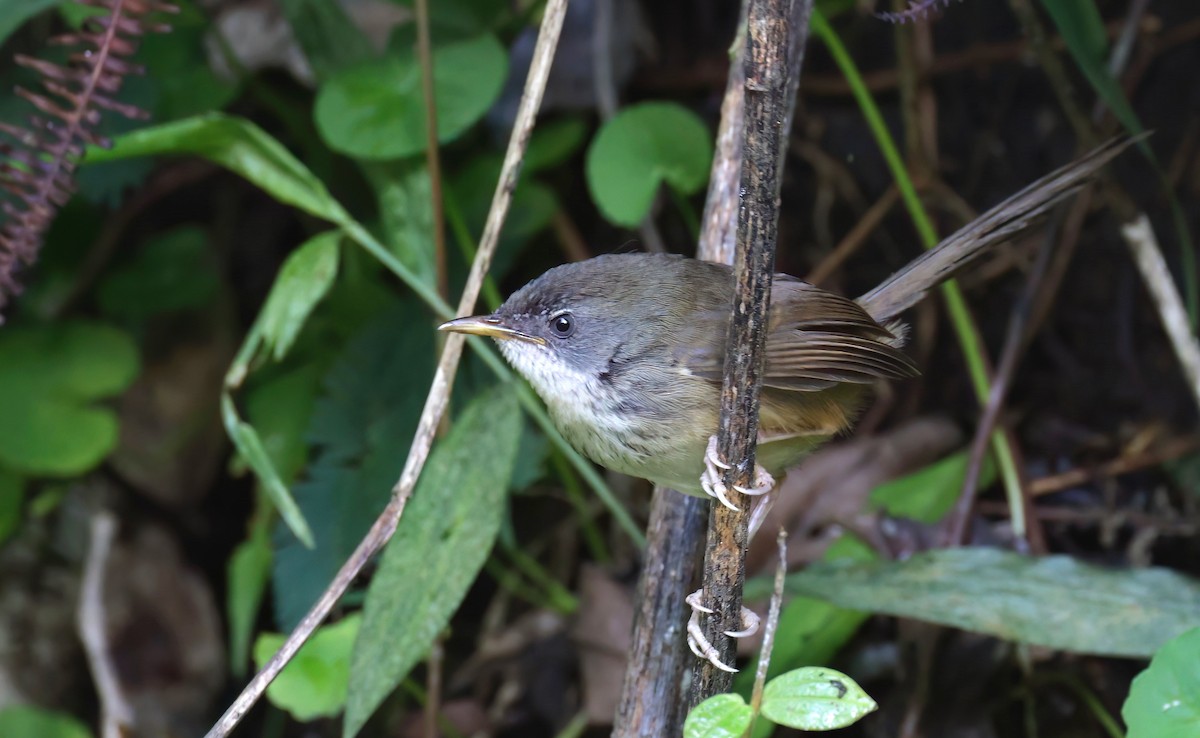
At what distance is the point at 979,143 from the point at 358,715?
2454 millimetres

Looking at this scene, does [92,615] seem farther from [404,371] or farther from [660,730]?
[660,730]

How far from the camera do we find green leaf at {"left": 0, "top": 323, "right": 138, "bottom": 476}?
10.2ft

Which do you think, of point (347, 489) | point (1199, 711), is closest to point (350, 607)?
point (347, 489)

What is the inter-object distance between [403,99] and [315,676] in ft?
4.61

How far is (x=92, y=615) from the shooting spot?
3314 millimetres

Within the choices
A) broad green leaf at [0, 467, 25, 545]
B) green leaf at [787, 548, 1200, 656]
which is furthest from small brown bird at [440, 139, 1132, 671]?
broad green leaf at [0, 467, 25, 545]

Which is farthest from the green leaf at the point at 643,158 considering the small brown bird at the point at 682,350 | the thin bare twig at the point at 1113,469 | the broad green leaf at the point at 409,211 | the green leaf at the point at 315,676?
the thin bare twig at the point at 1113,469

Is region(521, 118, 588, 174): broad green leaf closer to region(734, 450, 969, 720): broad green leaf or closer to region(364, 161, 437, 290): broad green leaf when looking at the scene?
region(364, 161, 437, 290): broad green leaf

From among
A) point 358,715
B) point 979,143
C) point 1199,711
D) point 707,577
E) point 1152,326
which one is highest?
point 979,143

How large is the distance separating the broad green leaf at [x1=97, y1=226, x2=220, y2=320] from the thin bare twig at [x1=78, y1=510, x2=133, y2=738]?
2.12 feet

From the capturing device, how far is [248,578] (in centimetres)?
318

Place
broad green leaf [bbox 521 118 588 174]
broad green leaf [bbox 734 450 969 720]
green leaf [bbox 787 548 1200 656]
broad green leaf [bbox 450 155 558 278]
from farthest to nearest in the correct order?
broad green leaf [bbox 521 118 588 174] < broad green leaf [bbox 450 155 558 278] < broad green leaf [bbox 734 450 969 720] < green leaf [bbox 787 548 1200 656]

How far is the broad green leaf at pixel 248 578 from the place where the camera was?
3127 mm

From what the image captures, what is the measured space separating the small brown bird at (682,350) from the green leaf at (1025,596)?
0.99ft
